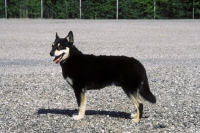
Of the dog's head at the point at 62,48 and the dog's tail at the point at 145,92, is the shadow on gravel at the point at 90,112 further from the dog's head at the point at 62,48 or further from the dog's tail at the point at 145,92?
the dog's head at the point at 62,48

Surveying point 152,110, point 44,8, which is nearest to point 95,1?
point 44,8

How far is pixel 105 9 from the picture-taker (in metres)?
44.3

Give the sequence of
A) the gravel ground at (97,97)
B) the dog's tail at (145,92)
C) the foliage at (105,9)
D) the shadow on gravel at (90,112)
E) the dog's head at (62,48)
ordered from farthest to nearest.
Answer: the foliage at (105,9) → the shadow on gravel at (90,112) → the dog's head at (62,48) → the dog's tail at (145,92) → the gravel ground at (97,97)

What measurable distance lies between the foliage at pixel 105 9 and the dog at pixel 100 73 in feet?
119

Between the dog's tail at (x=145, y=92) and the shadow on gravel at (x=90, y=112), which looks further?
the shadow on gravel at (x=90, y=112)

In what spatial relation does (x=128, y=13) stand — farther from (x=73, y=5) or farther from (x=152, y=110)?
(x=152, y=110)

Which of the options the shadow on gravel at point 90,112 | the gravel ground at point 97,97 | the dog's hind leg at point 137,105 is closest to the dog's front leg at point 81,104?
the gravel ground at point 97,97

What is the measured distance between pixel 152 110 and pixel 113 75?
1.26 m

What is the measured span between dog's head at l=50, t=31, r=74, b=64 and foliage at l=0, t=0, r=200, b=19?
36.2m

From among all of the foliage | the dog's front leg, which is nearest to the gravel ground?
the dog's front leg

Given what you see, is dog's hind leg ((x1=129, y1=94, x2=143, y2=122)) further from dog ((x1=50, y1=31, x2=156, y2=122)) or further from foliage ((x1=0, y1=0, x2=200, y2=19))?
foliage ((x1=0, y1=0, x2=200, y2=19))

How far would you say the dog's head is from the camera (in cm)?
795

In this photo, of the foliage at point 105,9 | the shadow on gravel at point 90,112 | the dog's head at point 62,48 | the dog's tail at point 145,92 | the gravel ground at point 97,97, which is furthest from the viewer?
the foliage at point 105,9

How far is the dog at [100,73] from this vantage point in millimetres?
7699
